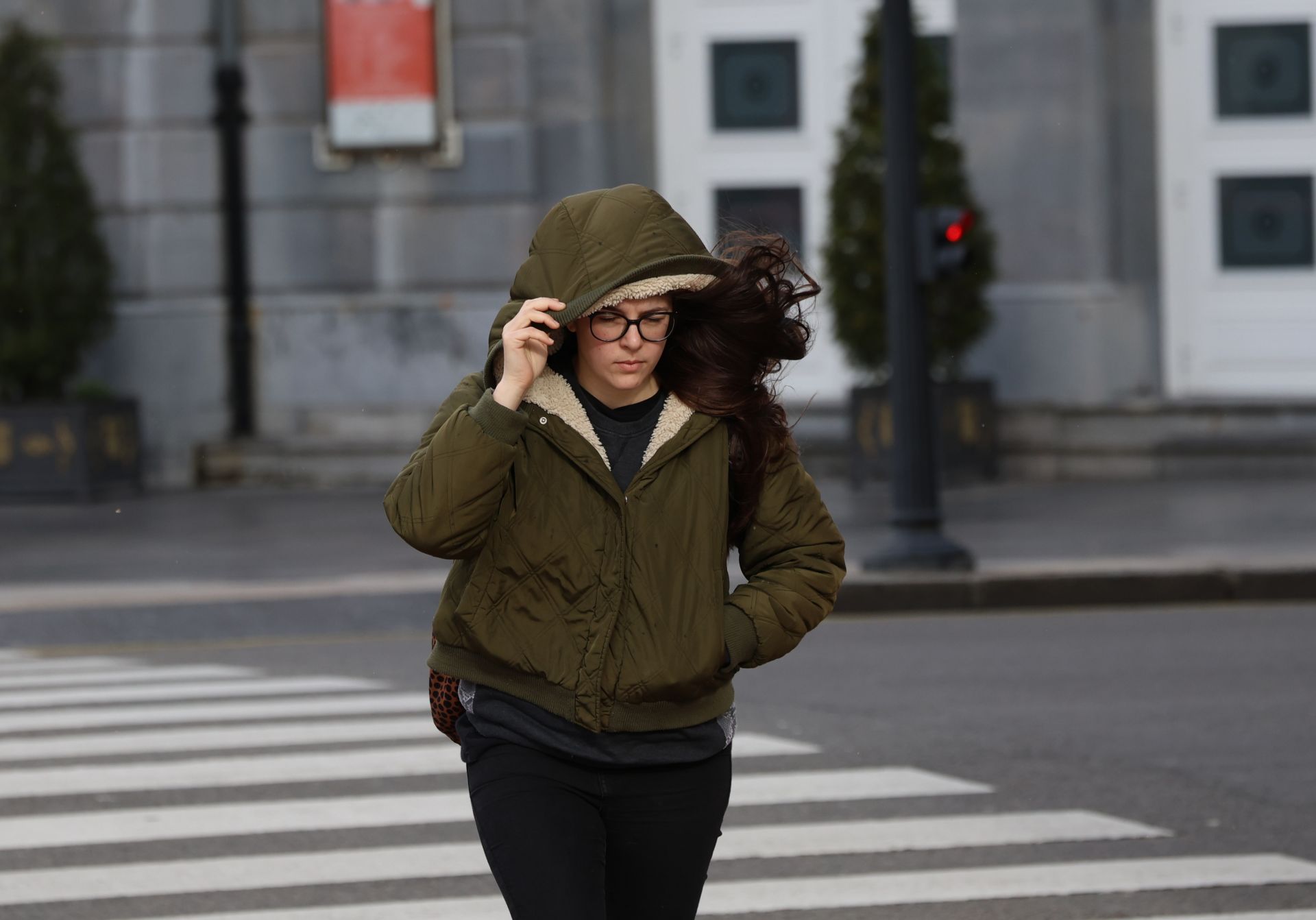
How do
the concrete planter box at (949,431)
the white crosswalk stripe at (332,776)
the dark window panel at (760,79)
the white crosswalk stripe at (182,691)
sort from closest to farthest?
the white crosswalk stripe at (332,776), the white crosswalk stripe at (182,691), the concrete planter box at (949,431), the dark window panel at (760,79)

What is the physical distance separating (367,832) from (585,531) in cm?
335

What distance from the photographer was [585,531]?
323 cm

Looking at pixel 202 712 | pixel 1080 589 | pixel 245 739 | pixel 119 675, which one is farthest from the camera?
pixel 1080 589

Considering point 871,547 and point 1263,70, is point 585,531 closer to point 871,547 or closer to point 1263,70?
point 871,547

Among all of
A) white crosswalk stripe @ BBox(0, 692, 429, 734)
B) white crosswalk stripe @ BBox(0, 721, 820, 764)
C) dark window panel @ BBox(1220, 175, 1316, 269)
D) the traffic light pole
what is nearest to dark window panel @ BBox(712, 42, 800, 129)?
dark window panel @ BBox(1220, 175, 1316, 269)

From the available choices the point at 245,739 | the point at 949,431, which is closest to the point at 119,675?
the point at 245,739

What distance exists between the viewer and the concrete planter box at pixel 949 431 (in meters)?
16.7

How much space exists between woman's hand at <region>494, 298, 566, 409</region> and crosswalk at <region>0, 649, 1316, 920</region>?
8.35ft

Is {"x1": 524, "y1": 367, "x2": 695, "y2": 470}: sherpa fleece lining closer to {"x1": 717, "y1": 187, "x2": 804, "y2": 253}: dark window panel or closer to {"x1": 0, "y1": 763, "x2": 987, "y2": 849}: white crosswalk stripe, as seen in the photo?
{"x1": 0, "y1": 763, "x2": 987, "y2": 849}: white crosswalk stripe

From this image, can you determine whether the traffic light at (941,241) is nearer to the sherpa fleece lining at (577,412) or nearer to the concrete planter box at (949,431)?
the concrete planter box at (949,431)

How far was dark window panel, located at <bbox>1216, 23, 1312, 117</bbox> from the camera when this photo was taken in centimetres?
1861

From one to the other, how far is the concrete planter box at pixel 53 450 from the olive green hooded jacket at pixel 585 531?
1450cm

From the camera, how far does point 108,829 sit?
6.43 metres

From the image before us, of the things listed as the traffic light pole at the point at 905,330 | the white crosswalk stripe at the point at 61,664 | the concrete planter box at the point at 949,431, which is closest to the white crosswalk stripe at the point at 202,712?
the white crosswalk stripe at the point at 61,664
